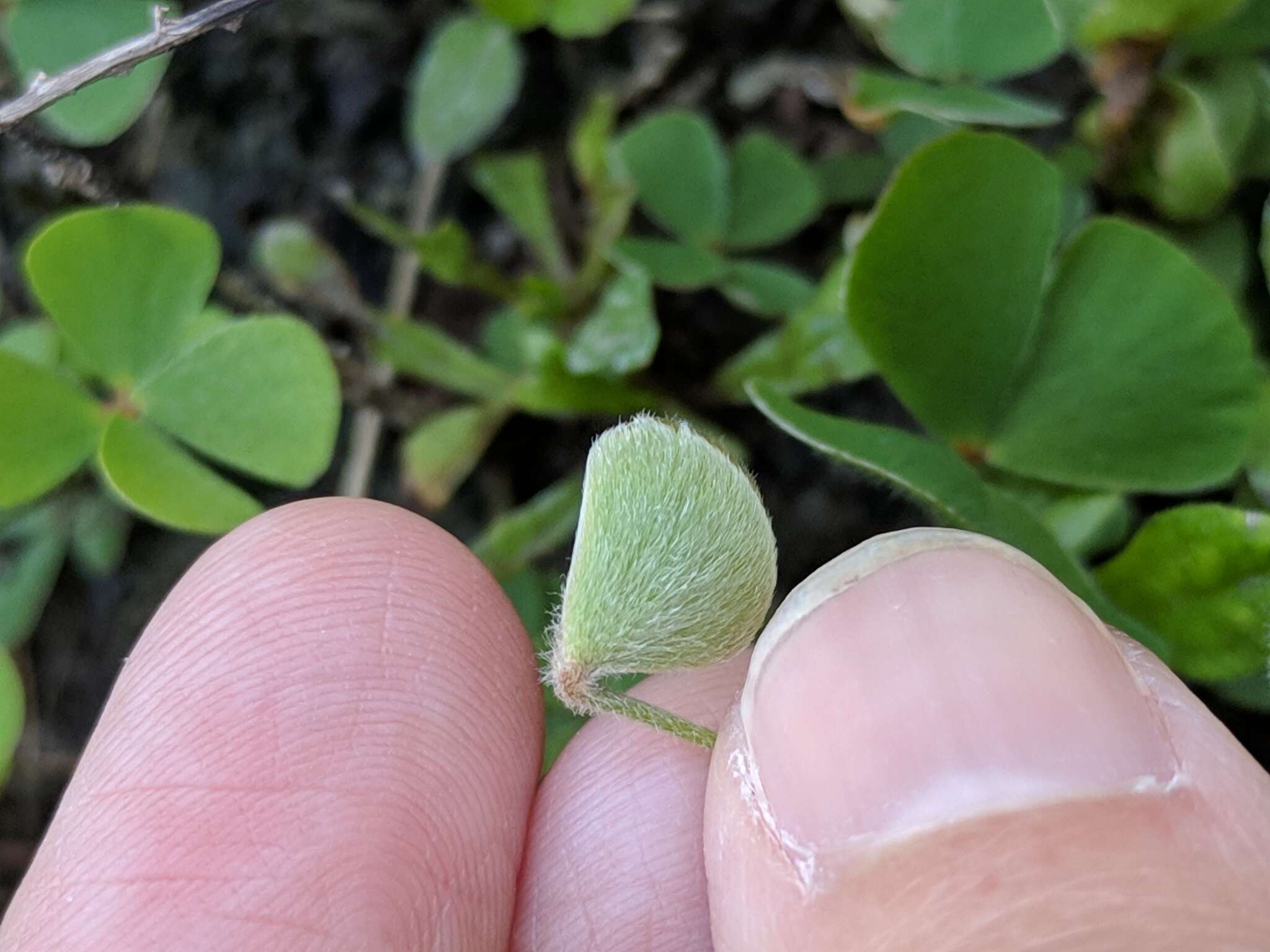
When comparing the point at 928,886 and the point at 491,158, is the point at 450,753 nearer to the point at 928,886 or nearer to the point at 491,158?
the point at 928,886

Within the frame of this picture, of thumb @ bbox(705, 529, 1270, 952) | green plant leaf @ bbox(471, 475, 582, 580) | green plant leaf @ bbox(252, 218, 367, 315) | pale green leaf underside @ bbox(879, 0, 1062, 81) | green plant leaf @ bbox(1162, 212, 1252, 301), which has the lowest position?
green plant leaf @ bbox(471, 475, 582, 580)

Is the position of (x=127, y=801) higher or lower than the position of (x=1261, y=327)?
higher

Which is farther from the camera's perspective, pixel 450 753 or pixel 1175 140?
pixel 1175 140

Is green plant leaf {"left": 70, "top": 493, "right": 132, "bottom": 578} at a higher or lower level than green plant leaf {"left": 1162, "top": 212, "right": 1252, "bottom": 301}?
higher

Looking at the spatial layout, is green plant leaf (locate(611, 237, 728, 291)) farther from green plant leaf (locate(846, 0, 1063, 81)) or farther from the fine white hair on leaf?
the fine white hair on leaf

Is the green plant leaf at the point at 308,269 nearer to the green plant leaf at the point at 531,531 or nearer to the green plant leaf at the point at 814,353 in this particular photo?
the green plant leaf at the point at 531,531

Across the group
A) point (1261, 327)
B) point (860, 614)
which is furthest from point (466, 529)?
point (1261, 327)

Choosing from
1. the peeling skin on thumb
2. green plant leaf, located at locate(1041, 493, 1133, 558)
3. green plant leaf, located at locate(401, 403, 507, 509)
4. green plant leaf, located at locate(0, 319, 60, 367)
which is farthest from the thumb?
green plant leaf, located at locate(0, 319, 60, 367)

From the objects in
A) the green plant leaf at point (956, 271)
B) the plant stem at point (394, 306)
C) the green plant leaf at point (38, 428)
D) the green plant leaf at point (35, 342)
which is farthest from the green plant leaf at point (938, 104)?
the green plant leaf at point (35, 342)
